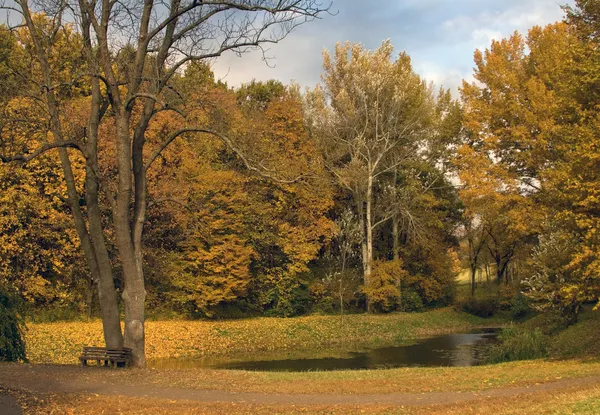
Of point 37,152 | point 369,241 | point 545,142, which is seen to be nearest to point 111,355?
point 37,152

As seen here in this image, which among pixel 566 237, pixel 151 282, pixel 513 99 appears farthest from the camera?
pixel 151 282

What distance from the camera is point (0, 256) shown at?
2889 cm

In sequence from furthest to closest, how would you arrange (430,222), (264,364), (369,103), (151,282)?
(430,222) → (369,103) → (151,282) → (264,364)

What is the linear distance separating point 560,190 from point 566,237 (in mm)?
1554

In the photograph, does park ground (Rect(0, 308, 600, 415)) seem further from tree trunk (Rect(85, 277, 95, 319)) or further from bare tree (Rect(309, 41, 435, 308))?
bare tree (Rect(309, 41, 435, 308))

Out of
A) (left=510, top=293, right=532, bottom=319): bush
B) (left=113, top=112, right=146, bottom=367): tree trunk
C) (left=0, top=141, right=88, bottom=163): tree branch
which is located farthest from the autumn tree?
(left=0, top=141, right=88, bottom=163): tree branch

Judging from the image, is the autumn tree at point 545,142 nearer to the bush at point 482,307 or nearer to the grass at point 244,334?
the grass at point 244,334

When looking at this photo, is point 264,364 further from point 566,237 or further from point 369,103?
point 369,103

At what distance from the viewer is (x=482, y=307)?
4597cm

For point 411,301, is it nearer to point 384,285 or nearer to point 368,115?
point 384,285

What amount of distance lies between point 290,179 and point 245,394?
9391mm

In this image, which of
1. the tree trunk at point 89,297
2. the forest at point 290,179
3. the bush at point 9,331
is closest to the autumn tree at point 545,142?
the forest at point 290,179

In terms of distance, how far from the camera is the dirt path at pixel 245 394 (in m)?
11.3

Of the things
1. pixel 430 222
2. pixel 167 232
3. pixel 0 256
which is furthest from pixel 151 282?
pixel 430 222
